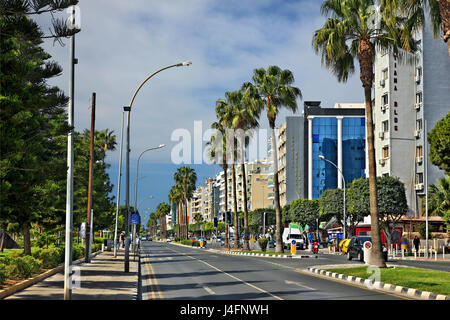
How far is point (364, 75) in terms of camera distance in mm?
28484

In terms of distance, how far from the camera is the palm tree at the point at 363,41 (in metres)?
27.6

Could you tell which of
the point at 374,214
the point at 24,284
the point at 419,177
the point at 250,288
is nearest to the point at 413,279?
the point at 250,288

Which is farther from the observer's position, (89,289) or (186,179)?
(186,179)

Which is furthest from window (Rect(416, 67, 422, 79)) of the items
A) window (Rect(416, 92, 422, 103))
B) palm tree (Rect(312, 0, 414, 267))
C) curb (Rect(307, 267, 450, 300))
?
curb (Rect(307, 267, 450, 300))

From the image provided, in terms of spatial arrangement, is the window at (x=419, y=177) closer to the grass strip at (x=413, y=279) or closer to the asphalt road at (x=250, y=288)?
the grass strip at (x=413, y=279)

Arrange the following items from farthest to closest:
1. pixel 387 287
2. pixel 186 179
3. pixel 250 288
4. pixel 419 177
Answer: pixel 186 179, pixel 419 177, pixel 387 287, pixel 250 288

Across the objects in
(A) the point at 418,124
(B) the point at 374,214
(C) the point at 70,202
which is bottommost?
(B) the point at 374,214

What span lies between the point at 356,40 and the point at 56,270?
17693mm

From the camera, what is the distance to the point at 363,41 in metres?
28.1

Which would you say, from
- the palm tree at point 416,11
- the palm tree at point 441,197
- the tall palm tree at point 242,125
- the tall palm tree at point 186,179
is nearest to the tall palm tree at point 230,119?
the tall palm tree at point 242,125

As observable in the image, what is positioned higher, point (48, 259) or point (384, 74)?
point (384, 74)

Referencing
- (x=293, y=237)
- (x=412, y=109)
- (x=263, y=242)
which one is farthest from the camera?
(x=412, y=109)

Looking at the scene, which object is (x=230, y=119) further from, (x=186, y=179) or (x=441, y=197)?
(x=186, y=179)
